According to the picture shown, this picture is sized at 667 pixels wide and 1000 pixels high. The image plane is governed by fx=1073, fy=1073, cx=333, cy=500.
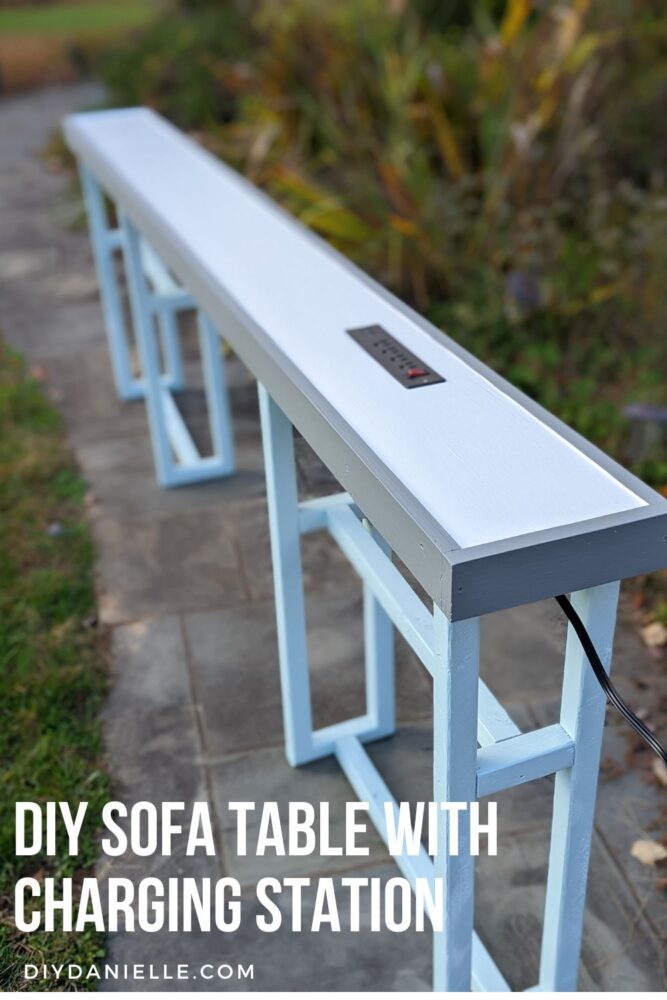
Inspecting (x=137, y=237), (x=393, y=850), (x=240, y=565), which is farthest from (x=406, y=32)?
(x=393, y=850)

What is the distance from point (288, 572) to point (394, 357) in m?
0.69

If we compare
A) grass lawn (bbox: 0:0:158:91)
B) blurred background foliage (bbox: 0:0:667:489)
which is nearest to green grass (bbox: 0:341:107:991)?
blurred background foliage (bbox: 0:0:667:489)

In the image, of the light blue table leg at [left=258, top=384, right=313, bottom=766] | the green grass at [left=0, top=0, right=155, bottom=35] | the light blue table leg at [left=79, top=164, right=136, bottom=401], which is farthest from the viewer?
the green grass at [left=0, top=0, right=155, bottom=35]

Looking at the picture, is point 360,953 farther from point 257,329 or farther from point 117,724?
point 257,329

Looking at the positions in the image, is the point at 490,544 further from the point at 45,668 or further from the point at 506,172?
the point at 506,172

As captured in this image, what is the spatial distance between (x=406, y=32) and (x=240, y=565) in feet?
12.9

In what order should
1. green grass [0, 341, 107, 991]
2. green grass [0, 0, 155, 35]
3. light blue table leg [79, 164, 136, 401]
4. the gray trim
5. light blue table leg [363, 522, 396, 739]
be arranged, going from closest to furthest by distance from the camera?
1. the gray trim
2. green grass [0, 341, 107, 991]
3. light blue table leg [363, 522, 396, 739]
4. light blue table leg [79, 164, 136, 401]
5. green grass [0, 0, 155, 35]

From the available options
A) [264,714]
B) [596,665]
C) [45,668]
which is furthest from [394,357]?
[45,668]

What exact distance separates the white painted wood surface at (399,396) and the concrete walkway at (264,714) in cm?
24

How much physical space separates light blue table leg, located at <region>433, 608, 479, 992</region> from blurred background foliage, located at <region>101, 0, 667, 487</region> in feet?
7.25

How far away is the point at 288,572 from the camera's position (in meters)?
2.56

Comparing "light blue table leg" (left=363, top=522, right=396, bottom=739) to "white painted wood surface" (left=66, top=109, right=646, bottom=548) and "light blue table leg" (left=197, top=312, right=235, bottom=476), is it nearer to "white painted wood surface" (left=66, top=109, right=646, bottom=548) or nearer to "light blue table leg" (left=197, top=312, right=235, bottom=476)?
"white painted wood surface" (left=66, top=109, right=646, bottom=548)

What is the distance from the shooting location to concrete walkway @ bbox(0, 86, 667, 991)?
2.39 meters

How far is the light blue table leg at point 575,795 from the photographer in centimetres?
170
